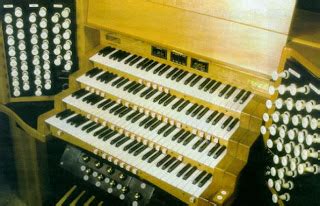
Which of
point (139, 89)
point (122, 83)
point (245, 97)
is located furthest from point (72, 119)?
point (245, 97)

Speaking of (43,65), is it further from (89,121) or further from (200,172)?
(200,172)

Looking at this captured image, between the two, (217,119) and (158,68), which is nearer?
(217,119)

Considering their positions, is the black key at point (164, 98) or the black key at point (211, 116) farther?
the black key at point (164, 98)

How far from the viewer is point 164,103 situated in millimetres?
4273

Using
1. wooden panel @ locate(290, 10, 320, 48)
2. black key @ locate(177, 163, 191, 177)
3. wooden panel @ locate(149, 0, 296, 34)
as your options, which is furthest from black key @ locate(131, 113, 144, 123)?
wooden panel @ locate(290, 10, 320, 48)

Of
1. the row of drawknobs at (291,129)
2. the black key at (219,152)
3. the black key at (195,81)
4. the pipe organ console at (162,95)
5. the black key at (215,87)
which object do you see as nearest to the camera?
the row of drawknobs at (291,129)

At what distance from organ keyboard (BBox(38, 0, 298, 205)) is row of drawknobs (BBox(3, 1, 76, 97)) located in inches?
6.2

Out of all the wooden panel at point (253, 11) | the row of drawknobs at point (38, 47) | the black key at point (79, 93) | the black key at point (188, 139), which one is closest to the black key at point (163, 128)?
the black key at point (188, 139)

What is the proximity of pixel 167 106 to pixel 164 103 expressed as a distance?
0.13ft

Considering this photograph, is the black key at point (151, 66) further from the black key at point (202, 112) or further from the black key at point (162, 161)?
the black key at point (162, 161)

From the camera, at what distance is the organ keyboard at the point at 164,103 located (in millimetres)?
3875

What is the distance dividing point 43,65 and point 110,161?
119 centimetres

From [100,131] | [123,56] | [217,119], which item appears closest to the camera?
[217,119]

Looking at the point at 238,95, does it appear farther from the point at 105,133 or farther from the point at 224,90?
the point at 105,133
